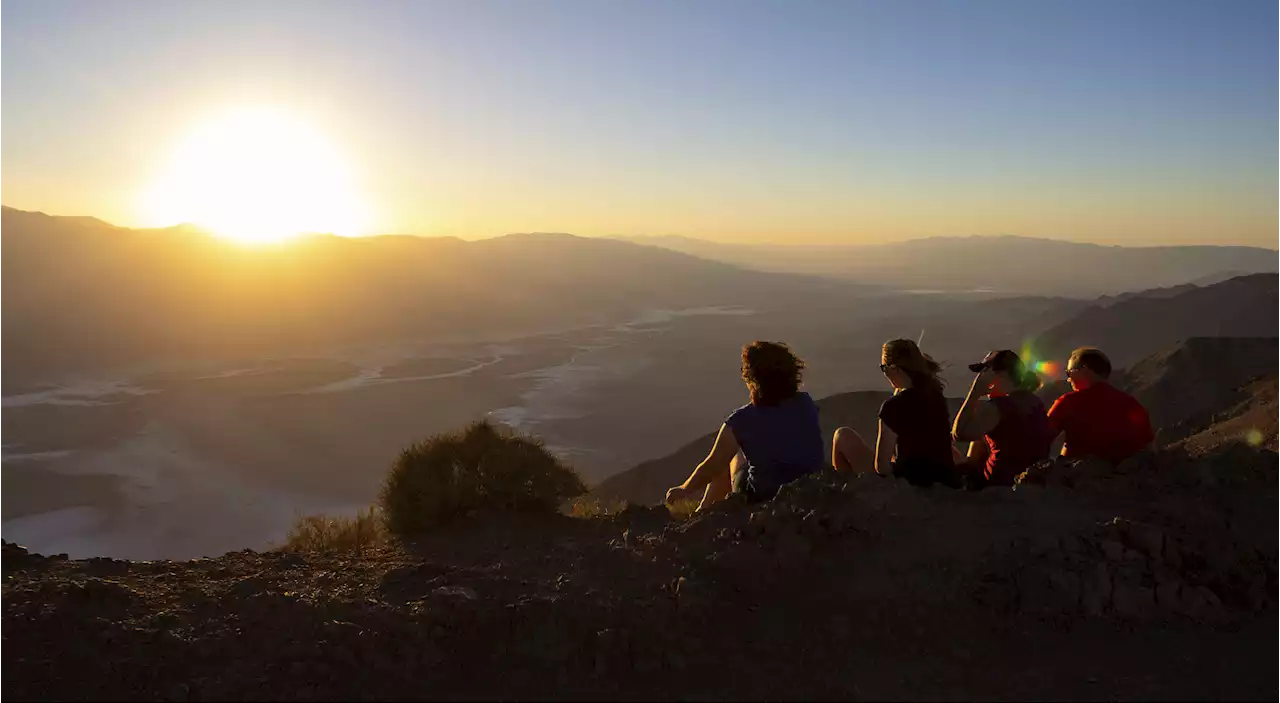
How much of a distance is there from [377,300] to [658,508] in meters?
81.9

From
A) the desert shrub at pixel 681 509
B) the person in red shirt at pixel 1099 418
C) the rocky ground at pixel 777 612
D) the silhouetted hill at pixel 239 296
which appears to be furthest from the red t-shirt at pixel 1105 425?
the silhouetted hill at pixel 239 296

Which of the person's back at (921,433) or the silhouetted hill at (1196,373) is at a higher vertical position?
the person's back at (921,433)

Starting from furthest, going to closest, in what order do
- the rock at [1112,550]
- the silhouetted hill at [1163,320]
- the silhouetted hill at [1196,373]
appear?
the silhouetted hill at [1163,320]
the silhouetted hill at [1196,373]
the rock at [1112,550]

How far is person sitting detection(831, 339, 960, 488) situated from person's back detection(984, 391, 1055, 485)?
0.48m

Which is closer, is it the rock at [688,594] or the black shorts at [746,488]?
the rock at [688,594]

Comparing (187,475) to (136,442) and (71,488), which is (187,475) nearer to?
(71,488)

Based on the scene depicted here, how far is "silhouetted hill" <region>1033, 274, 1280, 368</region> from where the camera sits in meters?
46.0

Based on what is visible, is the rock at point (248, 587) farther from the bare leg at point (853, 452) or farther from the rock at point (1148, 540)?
the rock at point (1148, 540)

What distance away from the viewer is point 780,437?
4.73 meters

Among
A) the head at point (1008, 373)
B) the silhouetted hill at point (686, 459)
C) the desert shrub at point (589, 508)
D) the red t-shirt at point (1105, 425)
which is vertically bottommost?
the silhouetted hill at point (686, 459)

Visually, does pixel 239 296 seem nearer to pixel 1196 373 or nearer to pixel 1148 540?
pixel 1196 373

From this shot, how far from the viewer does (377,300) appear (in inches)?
3268

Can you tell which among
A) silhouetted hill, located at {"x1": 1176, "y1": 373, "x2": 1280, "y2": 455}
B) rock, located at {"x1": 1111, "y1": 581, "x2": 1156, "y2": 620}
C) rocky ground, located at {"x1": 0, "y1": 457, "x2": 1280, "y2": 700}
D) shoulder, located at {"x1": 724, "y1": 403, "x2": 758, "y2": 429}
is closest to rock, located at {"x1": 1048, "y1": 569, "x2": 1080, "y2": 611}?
rocky ground, located at {"x1": 0, "y1": 457, "x2": 1280, "y2": 700}

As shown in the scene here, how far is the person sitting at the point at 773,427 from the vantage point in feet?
15.3
